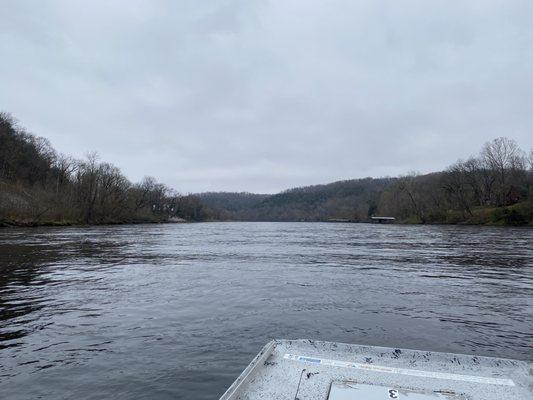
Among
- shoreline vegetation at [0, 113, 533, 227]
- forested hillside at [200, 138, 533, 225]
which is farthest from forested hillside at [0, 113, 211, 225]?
forested hillside at [200, 138, 533, 225]

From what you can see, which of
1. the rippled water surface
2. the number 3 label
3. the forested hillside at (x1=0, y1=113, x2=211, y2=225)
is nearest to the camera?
the number 3 label

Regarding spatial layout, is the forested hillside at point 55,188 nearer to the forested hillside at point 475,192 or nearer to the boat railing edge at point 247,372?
the boat railing edge at point 247,372

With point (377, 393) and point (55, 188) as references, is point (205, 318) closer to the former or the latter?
point (377, 393)

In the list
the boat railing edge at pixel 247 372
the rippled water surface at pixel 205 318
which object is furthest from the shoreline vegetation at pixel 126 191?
the boat railing edge at pixel 247 372

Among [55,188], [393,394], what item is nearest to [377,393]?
[393,394]

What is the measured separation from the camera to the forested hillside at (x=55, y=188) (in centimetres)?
7738

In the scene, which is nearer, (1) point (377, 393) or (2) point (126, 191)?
(1) point (377, 393)

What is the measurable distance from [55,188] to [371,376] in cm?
10805

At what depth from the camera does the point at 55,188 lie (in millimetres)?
98938

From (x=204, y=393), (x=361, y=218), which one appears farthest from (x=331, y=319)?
(x=361, y=218)

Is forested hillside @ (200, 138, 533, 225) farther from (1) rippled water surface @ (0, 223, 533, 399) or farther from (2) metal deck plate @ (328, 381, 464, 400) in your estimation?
(2) metal deck plate @ (328, 381, 464, 400)

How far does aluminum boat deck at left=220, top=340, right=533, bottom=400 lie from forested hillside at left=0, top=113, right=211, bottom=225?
7443 centimetres

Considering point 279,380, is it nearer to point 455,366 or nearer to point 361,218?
point 455,366

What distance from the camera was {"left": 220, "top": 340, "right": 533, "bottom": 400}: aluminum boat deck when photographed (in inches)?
150
